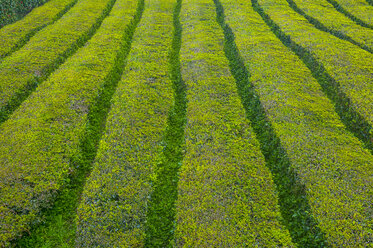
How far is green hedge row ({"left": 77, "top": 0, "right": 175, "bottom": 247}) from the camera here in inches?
317

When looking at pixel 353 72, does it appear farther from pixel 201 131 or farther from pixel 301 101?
pixel 201 131

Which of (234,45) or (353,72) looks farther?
(234,45)

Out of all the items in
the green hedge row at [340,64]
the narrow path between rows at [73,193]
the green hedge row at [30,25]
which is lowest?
the narrow path between rows at [73,193]

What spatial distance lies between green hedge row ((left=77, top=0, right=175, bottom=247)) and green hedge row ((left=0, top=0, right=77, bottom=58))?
8885mm

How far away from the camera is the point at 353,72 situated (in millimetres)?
14953

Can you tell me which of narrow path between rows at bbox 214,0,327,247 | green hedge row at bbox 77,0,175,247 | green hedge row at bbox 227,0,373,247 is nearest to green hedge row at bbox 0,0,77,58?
green hedge row at bbox 77,0,175,247

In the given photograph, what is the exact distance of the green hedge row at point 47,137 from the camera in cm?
849

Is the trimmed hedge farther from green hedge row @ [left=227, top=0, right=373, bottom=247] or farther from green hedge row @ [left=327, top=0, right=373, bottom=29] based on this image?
green hedge row @ [left=327, top=0, right=373, bottom=29]

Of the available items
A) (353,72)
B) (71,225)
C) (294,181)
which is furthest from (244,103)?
(71,225)

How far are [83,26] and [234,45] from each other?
12661 mm

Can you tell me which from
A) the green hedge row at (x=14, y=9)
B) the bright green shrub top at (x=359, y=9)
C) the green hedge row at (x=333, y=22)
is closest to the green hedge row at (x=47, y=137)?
the green hedge row at (x=14, y=9)

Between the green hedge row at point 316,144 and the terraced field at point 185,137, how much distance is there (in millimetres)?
55

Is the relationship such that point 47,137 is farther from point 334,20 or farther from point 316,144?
point 334,20

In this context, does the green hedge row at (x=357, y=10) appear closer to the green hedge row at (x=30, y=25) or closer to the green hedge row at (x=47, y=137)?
the green hedge row at (x=47, y=137)
